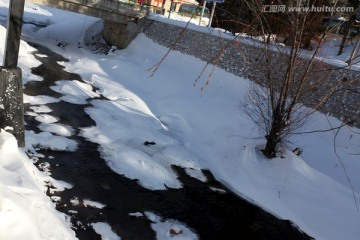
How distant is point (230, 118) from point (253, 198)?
442 centimetres

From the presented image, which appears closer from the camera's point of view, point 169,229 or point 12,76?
point 12,76

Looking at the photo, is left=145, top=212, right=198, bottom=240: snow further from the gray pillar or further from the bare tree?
the bare tree

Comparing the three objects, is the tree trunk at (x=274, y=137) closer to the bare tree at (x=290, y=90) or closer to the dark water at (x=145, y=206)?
the bare tree at (x=290, y=90)

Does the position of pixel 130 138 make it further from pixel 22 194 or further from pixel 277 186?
pixel 22 194

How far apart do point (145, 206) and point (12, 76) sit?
317 cm

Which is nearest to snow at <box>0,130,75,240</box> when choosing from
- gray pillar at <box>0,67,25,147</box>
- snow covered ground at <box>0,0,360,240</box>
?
snow covered ground at <box>0,0,360,240</box>

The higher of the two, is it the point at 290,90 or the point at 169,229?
the point at 290,90

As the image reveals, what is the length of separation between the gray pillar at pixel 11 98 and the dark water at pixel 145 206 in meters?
1.24

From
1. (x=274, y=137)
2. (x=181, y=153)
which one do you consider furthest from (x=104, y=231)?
(x=274, y=137)

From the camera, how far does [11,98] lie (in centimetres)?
606

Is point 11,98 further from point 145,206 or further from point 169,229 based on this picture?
point 169,229

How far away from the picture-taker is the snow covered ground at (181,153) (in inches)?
206

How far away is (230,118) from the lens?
12.1m

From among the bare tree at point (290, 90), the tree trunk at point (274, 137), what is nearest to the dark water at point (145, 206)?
the tree trunk at point (274, 137)
